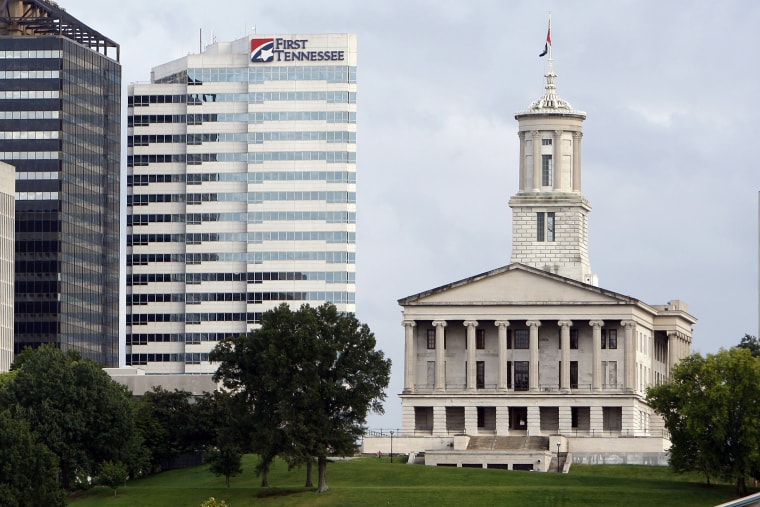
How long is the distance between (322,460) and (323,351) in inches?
350

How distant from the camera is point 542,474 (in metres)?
195

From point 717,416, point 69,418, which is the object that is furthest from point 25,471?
point 717,416

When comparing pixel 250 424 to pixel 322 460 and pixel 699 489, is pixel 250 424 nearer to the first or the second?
pixel 322 460

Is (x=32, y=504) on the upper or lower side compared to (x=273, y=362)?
lower

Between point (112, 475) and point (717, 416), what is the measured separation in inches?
1959

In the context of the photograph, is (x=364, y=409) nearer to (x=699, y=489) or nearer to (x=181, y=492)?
(x=181, y=492)

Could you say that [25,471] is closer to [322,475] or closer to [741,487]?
[322,475]

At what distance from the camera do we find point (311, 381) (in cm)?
18862

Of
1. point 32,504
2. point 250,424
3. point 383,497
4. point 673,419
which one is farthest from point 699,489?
point 32,504

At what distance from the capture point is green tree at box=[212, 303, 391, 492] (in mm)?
188000

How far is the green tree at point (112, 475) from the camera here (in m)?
193

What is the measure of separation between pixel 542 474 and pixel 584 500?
16.9 m

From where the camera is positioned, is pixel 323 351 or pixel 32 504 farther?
pixel 323 351

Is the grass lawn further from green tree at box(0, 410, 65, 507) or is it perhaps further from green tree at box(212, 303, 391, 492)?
green tree at box(0, 410, 65, 507)
